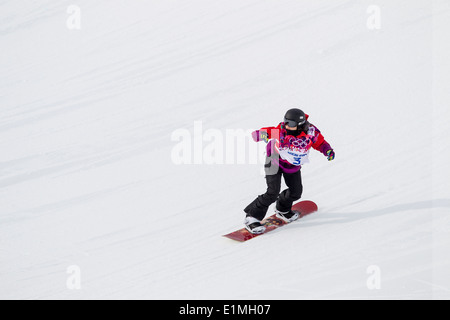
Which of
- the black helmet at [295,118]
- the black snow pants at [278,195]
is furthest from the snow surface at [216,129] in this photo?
the black helmet at [295,118]

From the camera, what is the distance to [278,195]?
23.9 ft

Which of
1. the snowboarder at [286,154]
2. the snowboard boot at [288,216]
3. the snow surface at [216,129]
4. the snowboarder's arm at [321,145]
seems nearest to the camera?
the snow surface at [216,129]

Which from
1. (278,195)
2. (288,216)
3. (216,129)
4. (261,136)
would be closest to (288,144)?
(261,136)

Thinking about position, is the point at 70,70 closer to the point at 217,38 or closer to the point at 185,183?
the point at 217,38

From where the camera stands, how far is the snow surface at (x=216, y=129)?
6.58 metres

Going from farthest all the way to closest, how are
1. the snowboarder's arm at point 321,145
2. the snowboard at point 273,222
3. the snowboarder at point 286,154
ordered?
1. the snowboard at point 273,222
2. the snowboarder's arm at point 321,145
3. the snowboarder at point 286,154

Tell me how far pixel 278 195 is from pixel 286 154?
0.64m

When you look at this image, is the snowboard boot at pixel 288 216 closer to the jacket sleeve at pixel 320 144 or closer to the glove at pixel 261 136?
the jacket sleeve at pixel 320 144

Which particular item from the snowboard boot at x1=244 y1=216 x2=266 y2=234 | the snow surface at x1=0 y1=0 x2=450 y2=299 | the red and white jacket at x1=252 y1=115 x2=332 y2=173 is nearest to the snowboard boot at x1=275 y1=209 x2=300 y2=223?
the snow surface at x1=0 y1=0 x2=450 y2=299

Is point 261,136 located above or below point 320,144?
above

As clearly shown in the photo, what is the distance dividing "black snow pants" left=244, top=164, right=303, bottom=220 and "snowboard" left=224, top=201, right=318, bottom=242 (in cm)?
18

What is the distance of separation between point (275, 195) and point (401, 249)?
1.65 meters

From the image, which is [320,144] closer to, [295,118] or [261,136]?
[295,118]

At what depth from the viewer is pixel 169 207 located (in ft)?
29.0
